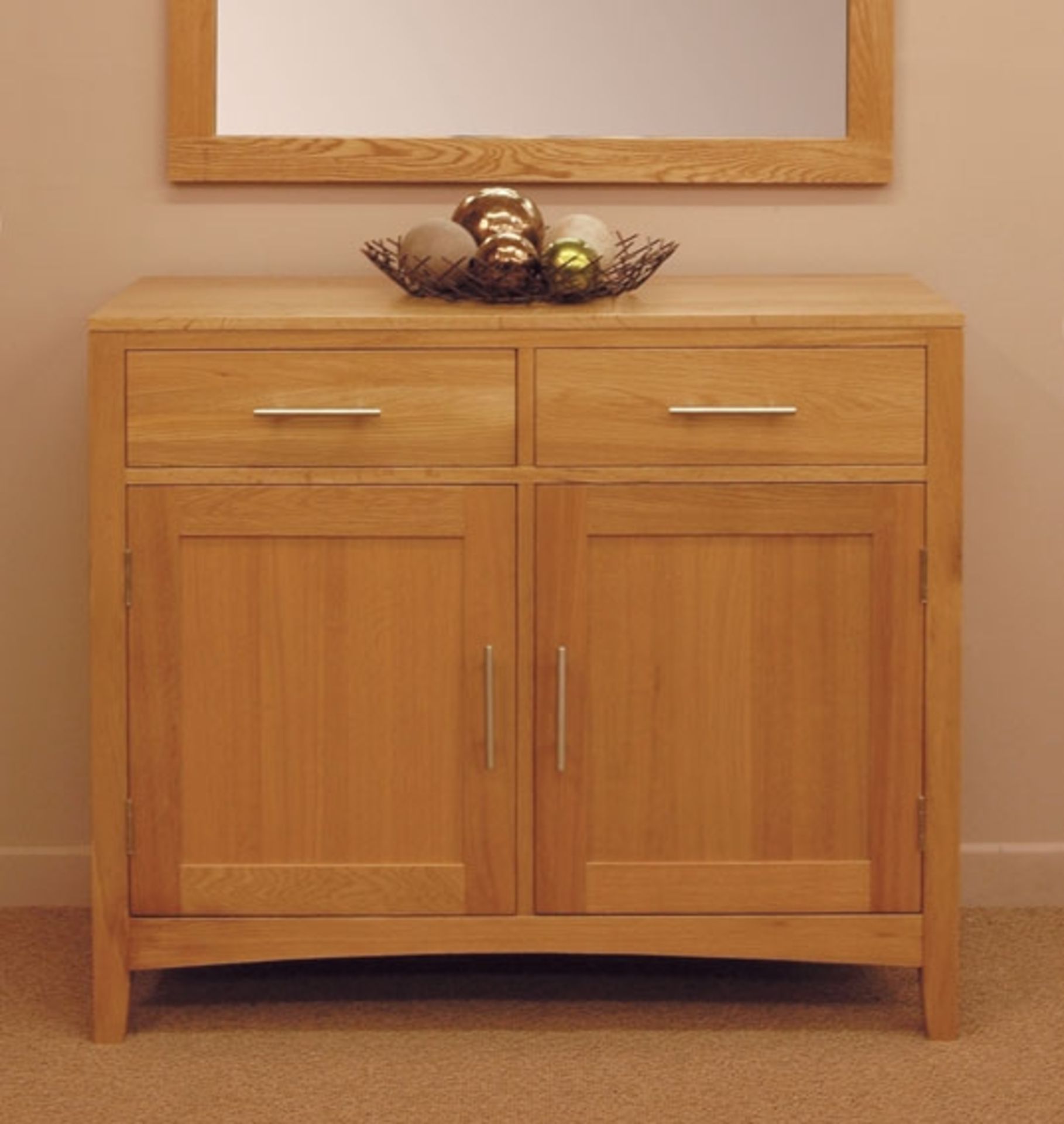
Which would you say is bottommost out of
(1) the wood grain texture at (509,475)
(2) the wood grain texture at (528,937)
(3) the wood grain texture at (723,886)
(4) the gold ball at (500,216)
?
(2) the wood grain texture at (528,937)

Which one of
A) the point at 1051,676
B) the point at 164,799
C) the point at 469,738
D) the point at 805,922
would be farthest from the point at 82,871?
the point at 1051,676

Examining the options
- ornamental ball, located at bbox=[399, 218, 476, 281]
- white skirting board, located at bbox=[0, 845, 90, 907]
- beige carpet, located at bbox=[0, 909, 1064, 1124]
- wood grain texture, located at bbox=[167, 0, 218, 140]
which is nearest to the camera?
beige carpet, located at bbox=[0, 909, 1064, 1124]

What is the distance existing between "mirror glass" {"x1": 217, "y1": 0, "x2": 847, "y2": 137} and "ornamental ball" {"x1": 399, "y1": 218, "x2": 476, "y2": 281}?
0.33m

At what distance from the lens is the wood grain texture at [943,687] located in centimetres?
268

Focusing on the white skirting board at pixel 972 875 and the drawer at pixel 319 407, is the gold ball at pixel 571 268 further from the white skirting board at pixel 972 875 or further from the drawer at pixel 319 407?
the white skirting board at pixel 972 875

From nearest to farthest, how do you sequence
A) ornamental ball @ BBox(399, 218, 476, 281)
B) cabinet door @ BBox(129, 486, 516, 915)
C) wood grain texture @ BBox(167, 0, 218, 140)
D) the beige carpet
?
the beige carpet → cabinet door @ BBox(129, 486, 516, 915) → ornamental ball @ BBox(399, 218, 476, 281) → wood grain texture @ BBox(167, 0, 218, 140)

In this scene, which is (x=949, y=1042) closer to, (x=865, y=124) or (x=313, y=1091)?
(x=313, y=1091)

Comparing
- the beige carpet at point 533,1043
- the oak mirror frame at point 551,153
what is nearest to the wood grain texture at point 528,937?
the beige carpet at point 533,1043

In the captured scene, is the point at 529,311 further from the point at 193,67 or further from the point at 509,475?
the point at 193,67

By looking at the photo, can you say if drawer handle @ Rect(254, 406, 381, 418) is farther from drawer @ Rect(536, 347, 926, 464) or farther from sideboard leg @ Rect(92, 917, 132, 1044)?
sideboard leg @ Rect(92, 917, 132, 1044)

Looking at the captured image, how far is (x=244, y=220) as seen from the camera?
314 cm

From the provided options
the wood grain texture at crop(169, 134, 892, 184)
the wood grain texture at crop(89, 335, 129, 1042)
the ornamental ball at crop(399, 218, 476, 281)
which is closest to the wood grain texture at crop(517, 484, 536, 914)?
the ornamental ball at crop(399, 218, 476, 281)

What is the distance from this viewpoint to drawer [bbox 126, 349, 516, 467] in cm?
267

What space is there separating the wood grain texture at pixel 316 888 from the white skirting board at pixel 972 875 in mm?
551
